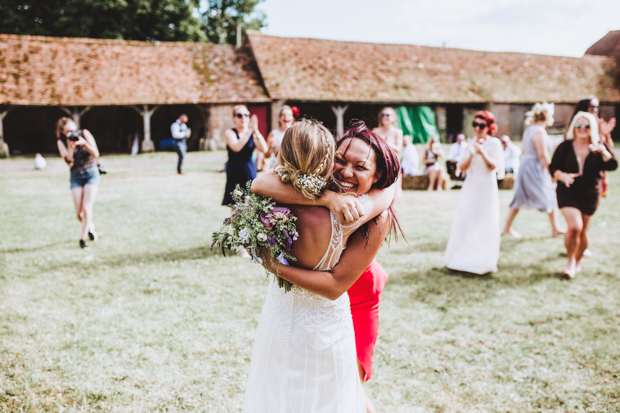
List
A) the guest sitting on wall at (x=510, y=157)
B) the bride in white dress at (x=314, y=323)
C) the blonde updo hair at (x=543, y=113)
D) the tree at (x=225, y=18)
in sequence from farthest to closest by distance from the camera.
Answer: the tree at (x=225, y=18) < the guest sitting on wall at (x=510, y=157) < the blonde updo hair at (x=543, y=113) < the bride in white dress at (x=314, y=323)

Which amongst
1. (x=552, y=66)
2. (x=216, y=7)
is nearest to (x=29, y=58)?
(x=216, y=7)

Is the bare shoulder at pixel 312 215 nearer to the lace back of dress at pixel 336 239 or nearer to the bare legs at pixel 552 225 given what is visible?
the lace back of dress at pixel 336 239

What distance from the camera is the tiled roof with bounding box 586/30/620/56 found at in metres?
34.5

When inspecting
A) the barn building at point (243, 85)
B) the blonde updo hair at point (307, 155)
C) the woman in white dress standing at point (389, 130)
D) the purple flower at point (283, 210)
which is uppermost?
the barn building at point (243, 85)

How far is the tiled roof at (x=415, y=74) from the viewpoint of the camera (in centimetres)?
2423

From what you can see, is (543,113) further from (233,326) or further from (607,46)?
(607,46)

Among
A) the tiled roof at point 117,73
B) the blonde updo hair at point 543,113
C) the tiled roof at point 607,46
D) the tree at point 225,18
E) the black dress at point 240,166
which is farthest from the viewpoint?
the tree at point 225,18

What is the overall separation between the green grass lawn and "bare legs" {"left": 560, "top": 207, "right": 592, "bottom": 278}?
0.17 metres

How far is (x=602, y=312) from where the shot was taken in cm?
444

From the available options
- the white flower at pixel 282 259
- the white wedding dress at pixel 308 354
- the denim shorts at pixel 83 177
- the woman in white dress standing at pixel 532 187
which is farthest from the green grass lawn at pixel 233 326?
the white flower at pixel 282 259

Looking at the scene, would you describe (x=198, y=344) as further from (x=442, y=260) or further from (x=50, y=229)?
(x=50, y=229)

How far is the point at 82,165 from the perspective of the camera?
250 inches

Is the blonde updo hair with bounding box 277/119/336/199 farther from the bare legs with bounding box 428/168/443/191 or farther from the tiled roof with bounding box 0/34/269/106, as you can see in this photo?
the tiled roof with bounding box 0/34/269/106

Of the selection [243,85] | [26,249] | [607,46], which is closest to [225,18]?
[243,85]
